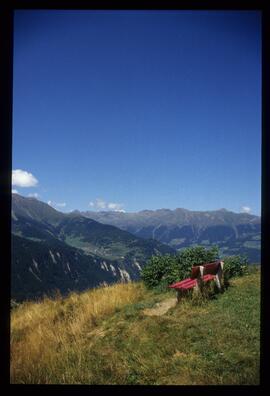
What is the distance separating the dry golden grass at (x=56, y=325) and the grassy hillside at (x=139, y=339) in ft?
0.04

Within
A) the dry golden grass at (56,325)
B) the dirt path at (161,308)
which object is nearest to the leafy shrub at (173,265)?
the dry golden grass at (56,325)

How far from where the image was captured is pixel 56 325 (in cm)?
585

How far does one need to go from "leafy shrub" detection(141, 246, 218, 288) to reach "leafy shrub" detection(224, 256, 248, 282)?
0.30 metres

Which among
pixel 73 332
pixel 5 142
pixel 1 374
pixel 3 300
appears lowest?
pixel 73 332

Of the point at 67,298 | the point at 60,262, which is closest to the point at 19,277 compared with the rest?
the point at 60,262

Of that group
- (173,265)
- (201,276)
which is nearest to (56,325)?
(201,276)

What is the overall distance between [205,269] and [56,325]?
2.57 m

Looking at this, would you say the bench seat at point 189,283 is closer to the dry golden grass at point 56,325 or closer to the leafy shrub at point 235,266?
the dry golden grass at point 56,325

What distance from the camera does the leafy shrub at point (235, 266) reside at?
8070mm

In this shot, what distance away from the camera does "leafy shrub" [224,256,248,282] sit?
8.07 meters

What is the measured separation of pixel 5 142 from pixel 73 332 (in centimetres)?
349
